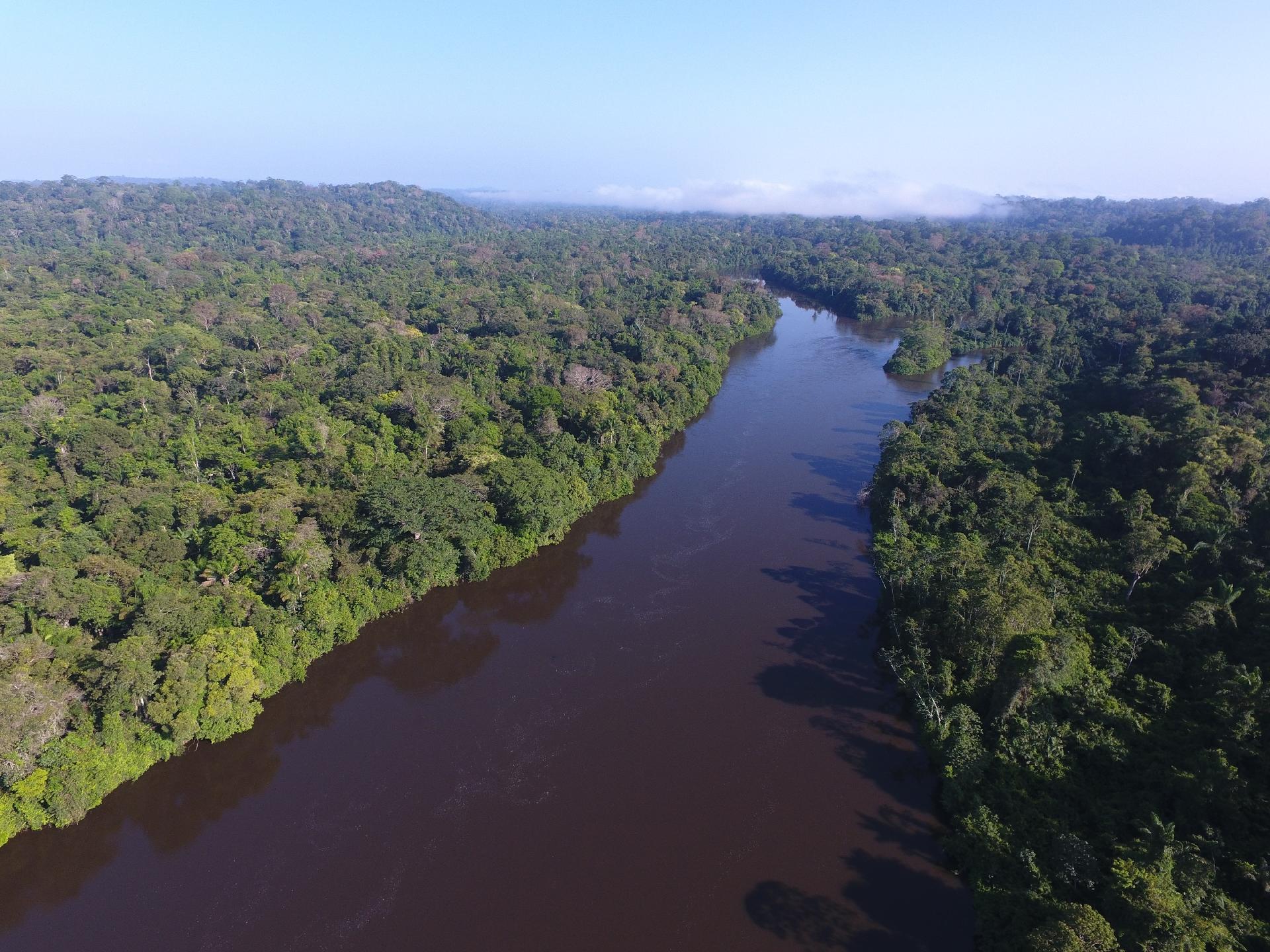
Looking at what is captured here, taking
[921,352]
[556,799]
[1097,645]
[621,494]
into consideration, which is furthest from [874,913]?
[921,352]

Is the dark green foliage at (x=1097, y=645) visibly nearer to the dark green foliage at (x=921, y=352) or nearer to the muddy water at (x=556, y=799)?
the muddy water at (x=556, y=799)

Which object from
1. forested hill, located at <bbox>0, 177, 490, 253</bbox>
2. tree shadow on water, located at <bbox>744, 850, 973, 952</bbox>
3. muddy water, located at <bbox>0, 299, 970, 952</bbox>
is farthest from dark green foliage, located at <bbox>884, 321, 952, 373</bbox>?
forested hill, located at <bbox>0, 177, 490, 253</bbox>

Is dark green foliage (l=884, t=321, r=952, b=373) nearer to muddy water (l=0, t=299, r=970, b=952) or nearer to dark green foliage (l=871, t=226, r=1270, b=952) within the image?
dark green foliage (l=871, t=226, r=1270, b=952)

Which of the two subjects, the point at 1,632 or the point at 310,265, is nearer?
the point at 1,632

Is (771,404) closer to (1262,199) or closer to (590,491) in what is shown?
(590,491)

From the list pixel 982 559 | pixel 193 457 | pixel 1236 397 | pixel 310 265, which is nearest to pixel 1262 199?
pixel 1236 397

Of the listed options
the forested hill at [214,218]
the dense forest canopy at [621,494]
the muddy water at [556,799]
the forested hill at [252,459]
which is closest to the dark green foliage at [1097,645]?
the dense forest canopy at [621,494]
